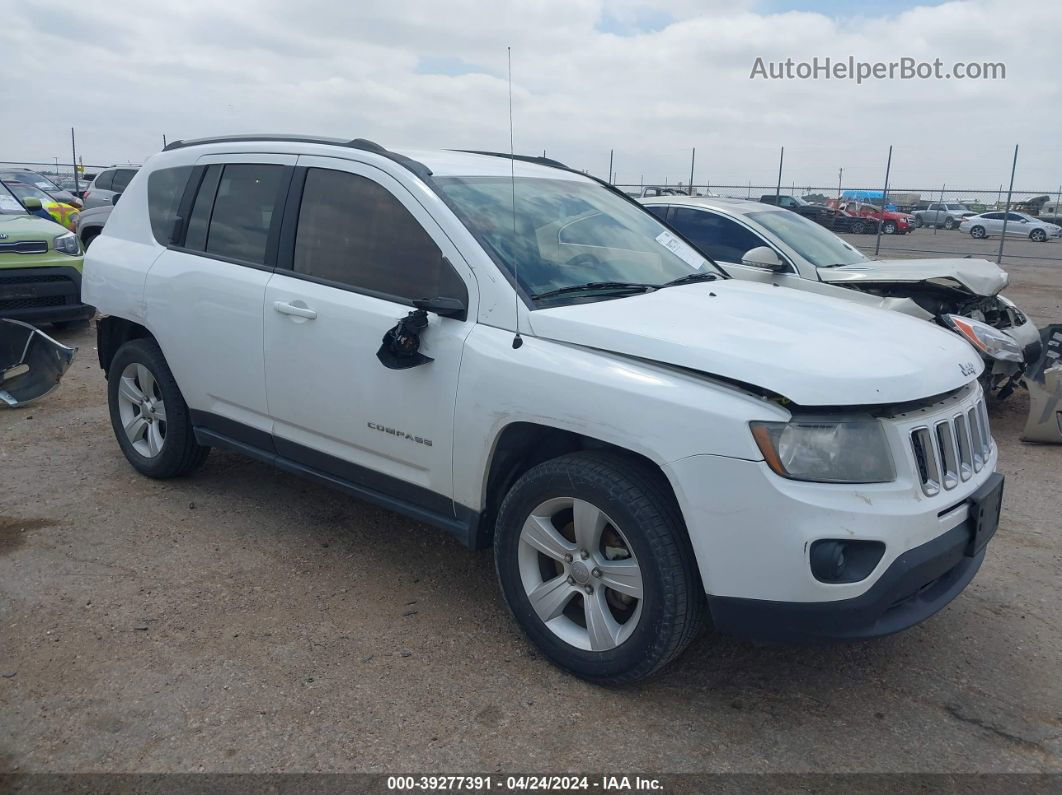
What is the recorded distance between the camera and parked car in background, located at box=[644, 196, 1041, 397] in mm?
6332

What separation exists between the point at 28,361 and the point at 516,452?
17.2 feet

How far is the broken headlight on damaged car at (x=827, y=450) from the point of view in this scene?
267cm

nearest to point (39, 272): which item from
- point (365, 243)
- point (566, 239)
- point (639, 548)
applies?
point (365, 243)

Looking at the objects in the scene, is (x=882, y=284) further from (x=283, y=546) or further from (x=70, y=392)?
(x=70, y=392)

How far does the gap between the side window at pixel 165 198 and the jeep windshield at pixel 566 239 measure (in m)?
1.84

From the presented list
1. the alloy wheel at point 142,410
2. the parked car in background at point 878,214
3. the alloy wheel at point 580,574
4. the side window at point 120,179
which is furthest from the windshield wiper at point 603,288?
the parked car in background at point 878,214

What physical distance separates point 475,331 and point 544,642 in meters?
1.17

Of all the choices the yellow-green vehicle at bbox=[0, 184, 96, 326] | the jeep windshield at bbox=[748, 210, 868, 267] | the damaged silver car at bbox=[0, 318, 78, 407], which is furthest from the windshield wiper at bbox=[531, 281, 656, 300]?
the yellow-green vehicle at bbox=[0, 184, 96, 326]

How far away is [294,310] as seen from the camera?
12.7ft

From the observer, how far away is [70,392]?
286 inches

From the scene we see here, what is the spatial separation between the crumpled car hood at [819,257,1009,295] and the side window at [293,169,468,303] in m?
4.39

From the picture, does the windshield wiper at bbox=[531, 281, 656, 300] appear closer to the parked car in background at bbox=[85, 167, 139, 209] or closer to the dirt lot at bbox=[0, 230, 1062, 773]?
the dirt lot at bbox=[0, 230, 1062, 773]

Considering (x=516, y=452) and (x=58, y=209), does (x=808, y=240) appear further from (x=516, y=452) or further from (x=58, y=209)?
(x=58, y=209)

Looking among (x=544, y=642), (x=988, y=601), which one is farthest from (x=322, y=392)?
(x=988, y=601)
